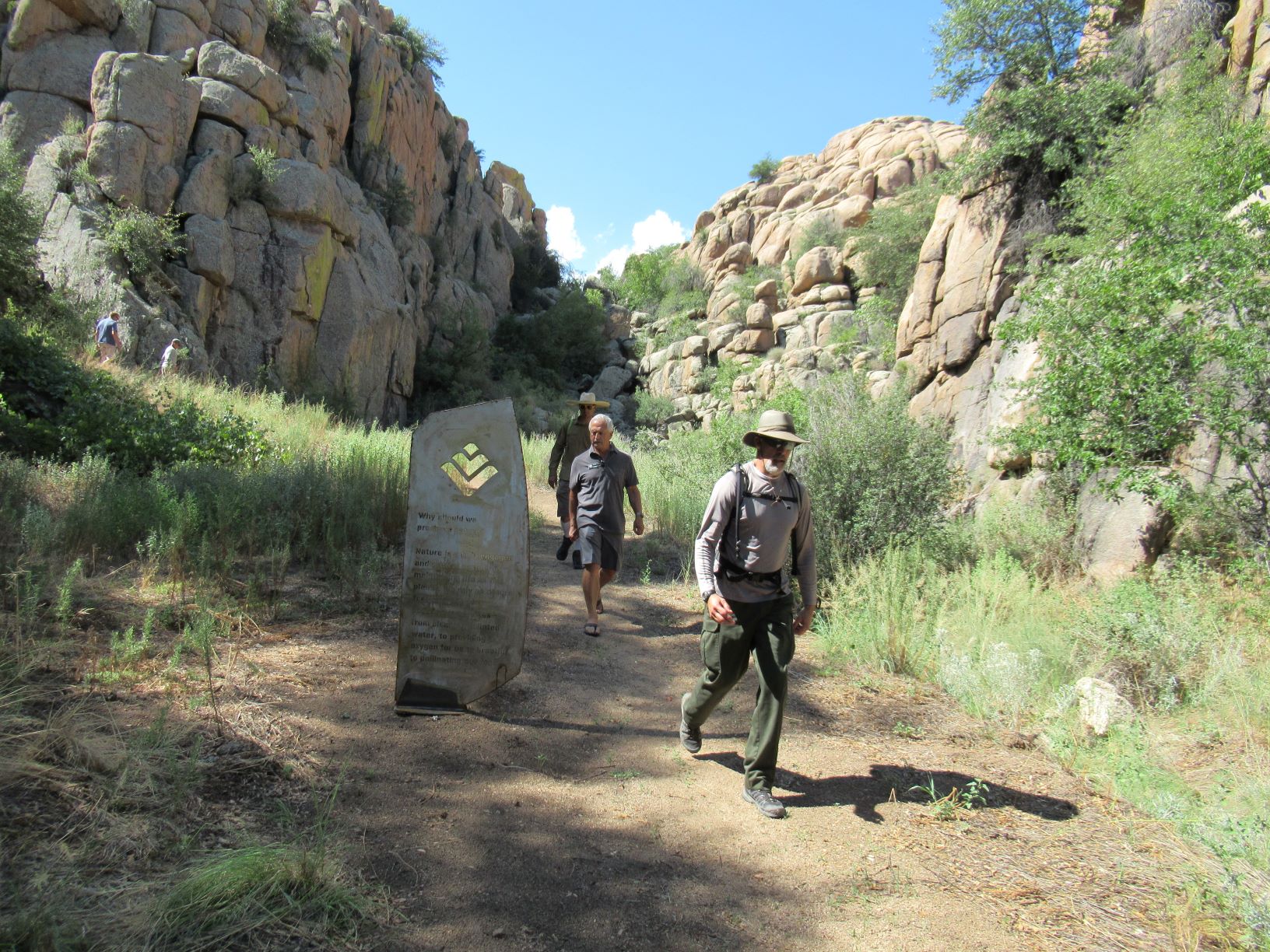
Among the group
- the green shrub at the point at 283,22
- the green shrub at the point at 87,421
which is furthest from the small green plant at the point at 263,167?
the green shrub at the point at 87,421

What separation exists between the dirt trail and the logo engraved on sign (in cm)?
143

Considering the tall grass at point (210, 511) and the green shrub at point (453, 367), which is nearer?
the tall grass at point (210, 511)

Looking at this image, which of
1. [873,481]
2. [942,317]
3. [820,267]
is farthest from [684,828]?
[820,267]

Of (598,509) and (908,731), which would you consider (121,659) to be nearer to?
(598,509)

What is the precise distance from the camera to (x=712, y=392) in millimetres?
34469

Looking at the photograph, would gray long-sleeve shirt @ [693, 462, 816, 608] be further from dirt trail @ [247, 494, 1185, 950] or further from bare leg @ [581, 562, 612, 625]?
bare leg @ [581, 562, 612, 625]

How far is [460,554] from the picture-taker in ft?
14.4

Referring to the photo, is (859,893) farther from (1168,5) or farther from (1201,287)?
(1168,5)

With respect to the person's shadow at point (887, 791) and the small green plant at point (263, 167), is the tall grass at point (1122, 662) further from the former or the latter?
the small green plant at point (263, 167)

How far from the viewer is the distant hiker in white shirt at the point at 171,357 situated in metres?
13.3

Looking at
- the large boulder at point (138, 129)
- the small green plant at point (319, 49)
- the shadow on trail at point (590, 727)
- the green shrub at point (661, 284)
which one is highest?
the green shrub at point (661, 284)

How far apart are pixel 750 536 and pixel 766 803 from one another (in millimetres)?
1380

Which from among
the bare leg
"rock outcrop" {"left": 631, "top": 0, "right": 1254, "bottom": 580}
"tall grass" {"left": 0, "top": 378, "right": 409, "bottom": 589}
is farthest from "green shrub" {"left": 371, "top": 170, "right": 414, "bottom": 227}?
the bare leg

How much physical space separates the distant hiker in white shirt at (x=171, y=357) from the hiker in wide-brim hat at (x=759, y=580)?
1301cm
